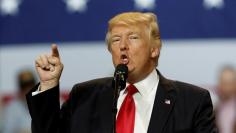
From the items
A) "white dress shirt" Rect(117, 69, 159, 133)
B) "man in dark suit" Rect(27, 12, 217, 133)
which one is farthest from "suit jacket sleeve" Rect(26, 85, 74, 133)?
"white dress shirt" Rect(117, 69, 159, 133)

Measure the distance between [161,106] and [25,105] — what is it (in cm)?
174

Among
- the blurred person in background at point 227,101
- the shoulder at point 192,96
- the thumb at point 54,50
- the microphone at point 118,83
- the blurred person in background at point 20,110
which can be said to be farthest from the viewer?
the blurred person in background at point 20,110

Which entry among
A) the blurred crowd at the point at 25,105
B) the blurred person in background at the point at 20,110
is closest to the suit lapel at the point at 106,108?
the blurred crowd at the point at 25,105

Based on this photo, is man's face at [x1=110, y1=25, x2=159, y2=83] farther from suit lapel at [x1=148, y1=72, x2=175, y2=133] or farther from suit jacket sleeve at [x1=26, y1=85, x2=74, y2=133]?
suit jacket sleeve at [x1=26, y1=85, x2=74, y2=133]

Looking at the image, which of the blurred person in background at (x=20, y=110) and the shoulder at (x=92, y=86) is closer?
the shoulder at (x=92, y=86)

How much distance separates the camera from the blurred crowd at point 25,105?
3.21 m

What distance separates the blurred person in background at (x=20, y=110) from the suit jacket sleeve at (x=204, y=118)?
5.57ft

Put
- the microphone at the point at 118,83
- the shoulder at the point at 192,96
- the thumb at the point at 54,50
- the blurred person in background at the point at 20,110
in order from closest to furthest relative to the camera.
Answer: the microphone at the point at 118,83 → the thumb at the point at 54,50 → the shoulder at the point at 192,96 → the blurred person in background at the point at 20,110

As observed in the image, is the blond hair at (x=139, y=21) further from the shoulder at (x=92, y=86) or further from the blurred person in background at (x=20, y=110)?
the blurred person in background at (x=20, y=110)

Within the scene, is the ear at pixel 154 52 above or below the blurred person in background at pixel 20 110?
above

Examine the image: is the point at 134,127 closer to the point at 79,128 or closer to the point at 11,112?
the point at 79,128

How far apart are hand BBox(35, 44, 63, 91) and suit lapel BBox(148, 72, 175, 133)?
32 centimetres

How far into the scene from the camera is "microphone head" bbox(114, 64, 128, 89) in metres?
1.61

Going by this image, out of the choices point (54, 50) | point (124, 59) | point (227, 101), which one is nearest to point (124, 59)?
point (124, 59)
